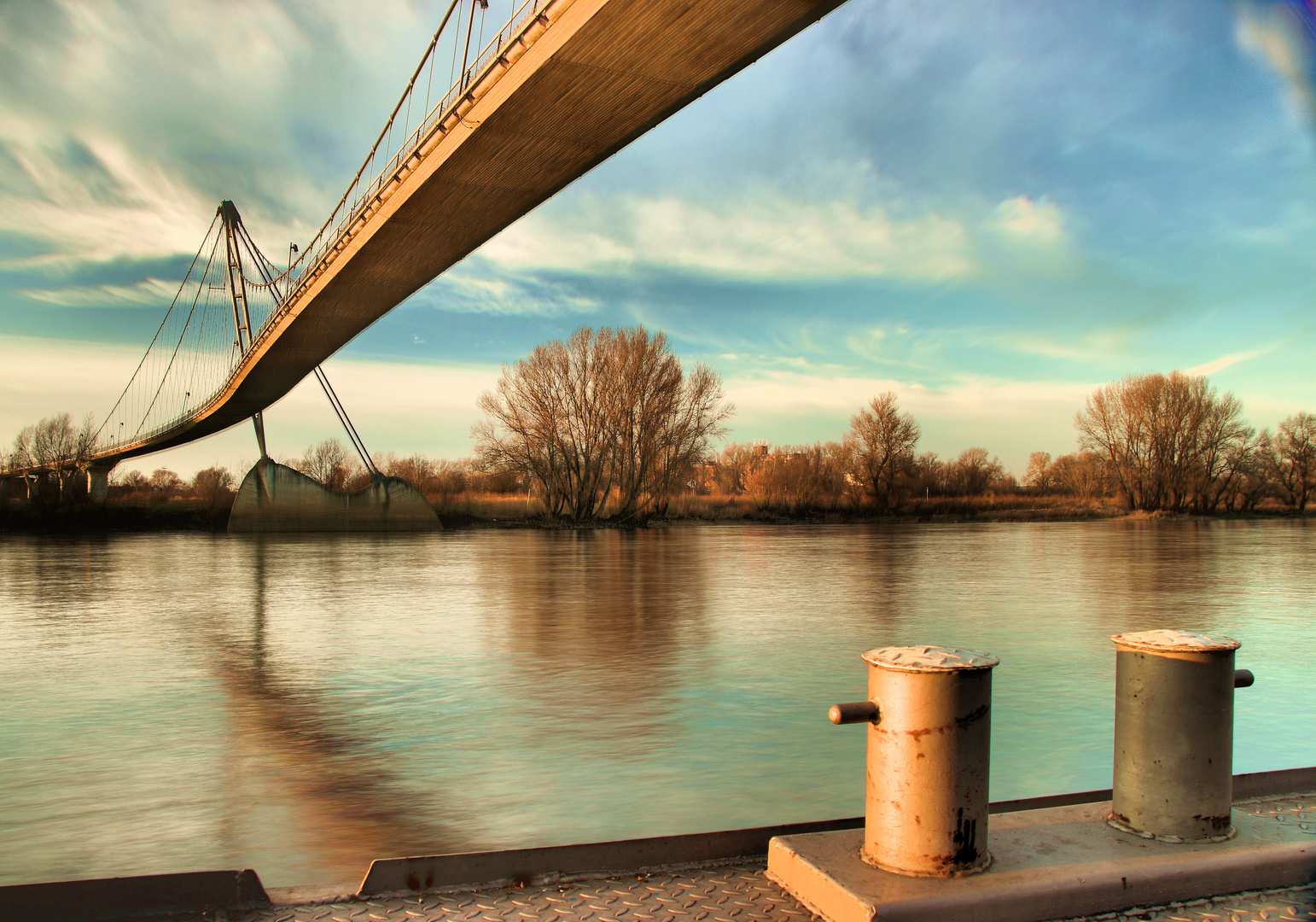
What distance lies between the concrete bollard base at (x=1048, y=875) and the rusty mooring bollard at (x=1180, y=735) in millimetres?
72

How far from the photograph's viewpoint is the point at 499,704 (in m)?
5.05

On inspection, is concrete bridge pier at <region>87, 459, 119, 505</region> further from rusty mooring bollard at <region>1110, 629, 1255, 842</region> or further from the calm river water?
rusty mooring bollard at <region>1110, 629, 1255, 842</region>

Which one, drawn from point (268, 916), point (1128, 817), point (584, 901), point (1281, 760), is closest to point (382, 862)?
point (268, 916)

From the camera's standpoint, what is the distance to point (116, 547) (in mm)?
22828

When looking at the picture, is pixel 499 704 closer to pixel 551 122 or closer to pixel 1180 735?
pixel 1180 735

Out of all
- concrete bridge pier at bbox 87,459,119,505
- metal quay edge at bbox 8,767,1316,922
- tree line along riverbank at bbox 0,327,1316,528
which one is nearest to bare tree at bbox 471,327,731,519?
tree line along riverbank at bbox 0,327,1316,528

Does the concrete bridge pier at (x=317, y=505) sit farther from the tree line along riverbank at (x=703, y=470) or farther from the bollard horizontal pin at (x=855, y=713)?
the bollard horizontal pin at (x=855, y=713)

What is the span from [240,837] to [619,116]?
46.0 ft

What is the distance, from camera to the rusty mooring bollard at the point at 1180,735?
2553mm

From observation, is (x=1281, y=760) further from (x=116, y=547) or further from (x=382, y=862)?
(x=116, y=547)

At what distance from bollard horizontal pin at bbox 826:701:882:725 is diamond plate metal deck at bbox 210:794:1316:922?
522mm

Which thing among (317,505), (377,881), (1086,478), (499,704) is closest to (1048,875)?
(377,881)

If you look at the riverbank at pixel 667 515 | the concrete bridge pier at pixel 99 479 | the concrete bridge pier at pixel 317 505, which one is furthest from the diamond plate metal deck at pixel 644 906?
the concrete bridge pier at pixel 99 479

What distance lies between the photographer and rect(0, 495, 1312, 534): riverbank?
3416cm
